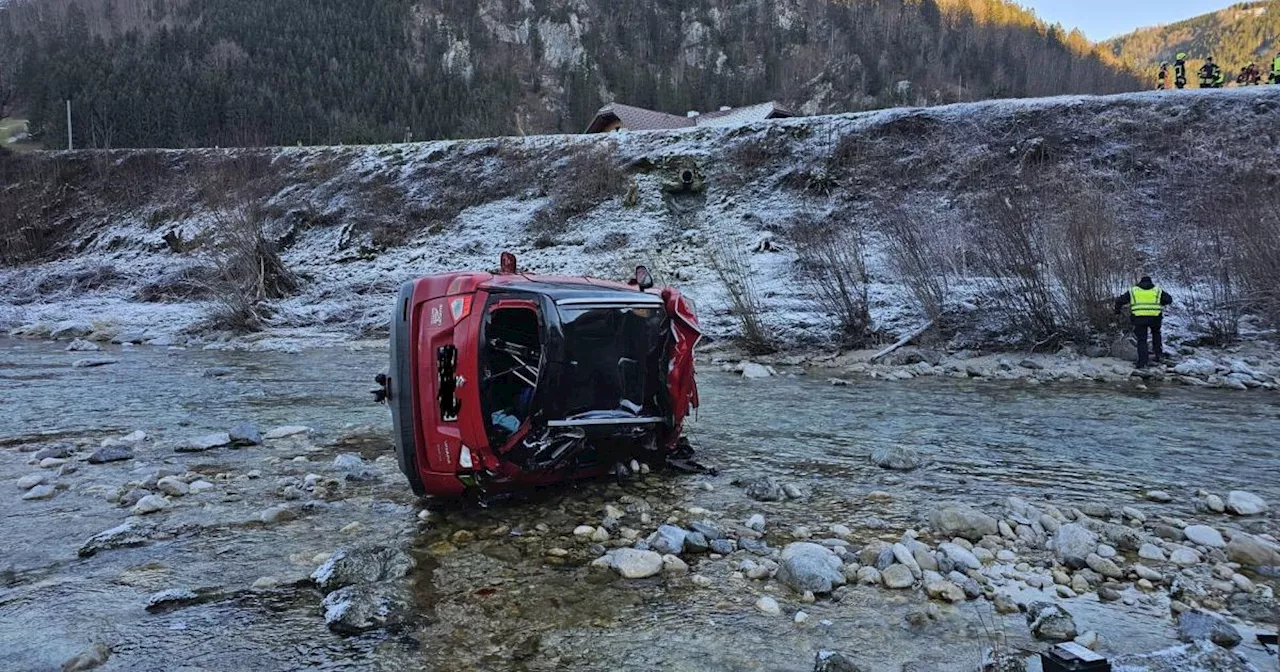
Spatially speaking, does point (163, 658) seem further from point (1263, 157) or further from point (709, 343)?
point (1263, 157)

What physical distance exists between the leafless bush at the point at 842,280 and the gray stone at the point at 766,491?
976cm

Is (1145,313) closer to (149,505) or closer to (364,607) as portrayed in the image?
(364,607)

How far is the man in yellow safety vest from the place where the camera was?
11672 millimetres

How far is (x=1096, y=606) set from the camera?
3480 millimetres

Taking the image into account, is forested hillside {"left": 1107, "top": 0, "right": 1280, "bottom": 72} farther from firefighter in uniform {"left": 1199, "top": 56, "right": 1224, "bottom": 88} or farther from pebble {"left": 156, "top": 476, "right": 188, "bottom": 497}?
pebble {"left": 156, "top": 476, "right": 188, "bottom": 497}

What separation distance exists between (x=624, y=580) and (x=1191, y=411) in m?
8.55

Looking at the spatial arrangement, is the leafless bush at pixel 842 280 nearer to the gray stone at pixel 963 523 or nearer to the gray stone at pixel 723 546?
the gray stone at pixel 963 523

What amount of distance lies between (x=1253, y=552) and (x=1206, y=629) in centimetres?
124

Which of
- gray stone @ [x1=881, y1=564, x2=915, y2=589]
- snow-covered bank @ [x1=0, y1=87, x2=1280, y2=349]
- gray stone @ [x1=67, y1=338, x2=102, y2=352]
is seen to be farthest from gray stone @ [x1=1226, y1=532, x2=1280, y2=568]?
gray stone @ [x1=67, y1=338, x2=102, y2=352]

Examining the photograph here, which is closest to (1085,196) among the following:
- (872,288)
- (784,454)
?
(872,288)

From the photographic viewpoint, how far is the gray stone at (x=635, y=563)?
13.0 feet

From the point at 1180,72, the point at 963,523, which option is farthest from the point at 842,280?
the point at 1180,72

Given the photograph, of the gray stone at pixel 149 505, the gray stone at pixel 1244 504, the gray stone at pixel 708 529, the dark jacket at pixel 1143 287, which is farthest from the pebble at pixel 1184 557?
the dark jacket at pixel 1143 287

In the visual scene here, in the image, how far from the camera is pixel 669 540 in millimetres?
4281
